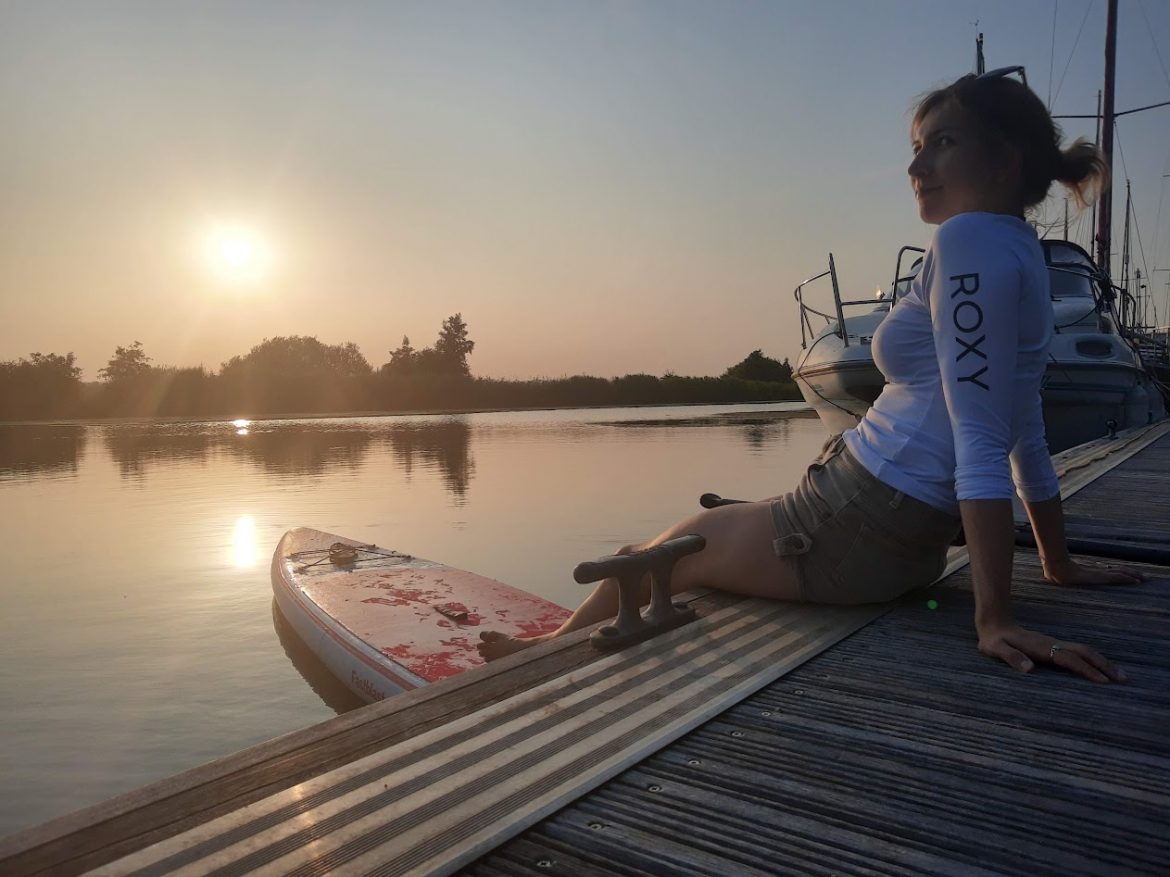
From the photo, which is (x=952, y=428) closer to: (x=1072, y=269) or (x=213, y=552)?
(x=213, y=552)

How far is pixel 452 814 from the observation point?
1384 millimetres

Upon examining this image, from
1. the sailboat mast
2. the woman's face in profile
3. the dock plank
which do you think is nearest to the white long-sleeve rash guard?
the woman's face in profile

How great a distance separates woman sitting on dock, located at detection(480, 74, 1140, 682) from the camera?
2.05 m

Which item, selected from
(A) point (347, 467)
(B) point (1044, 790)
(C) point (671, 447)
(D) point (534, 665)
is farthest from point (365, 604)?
(C) point (671, 447)

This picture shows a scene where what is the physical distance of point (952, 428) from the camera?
2.17 m

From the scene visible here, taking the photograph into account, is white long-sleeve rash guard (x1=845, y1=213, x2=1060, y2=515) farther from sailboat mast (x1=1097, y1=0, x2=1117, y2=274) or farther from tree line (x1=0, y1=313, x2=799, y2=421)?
tree line (x1=0, y1=313, x2=799, y2=421)

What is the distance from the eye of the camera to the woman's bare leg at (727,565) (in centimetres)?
261

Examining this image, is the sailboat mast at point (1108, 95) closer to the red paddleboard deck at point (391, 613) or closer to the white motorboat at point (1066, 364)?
the white motorboat at point (1066, 364)

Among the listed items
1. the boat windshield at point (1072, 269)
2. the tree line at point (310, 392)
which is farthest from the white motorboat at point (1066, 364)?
the tree line at point (310, 392)

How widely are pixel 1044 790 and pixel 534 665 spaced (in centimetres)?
126

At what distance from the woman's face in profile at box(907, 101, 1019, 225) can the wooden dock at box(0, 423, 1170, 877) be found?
1.33 m

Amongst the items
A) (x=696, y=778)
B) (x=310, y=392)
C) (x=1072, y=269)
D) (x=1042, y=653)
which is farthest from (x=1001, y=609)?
(x=310, y=392)

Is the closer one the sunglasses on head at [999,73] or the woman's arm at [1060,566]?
the sunglasses on head at [999,73]

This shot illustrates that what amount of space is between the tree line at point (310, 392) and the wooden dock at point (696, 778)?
70286mm
